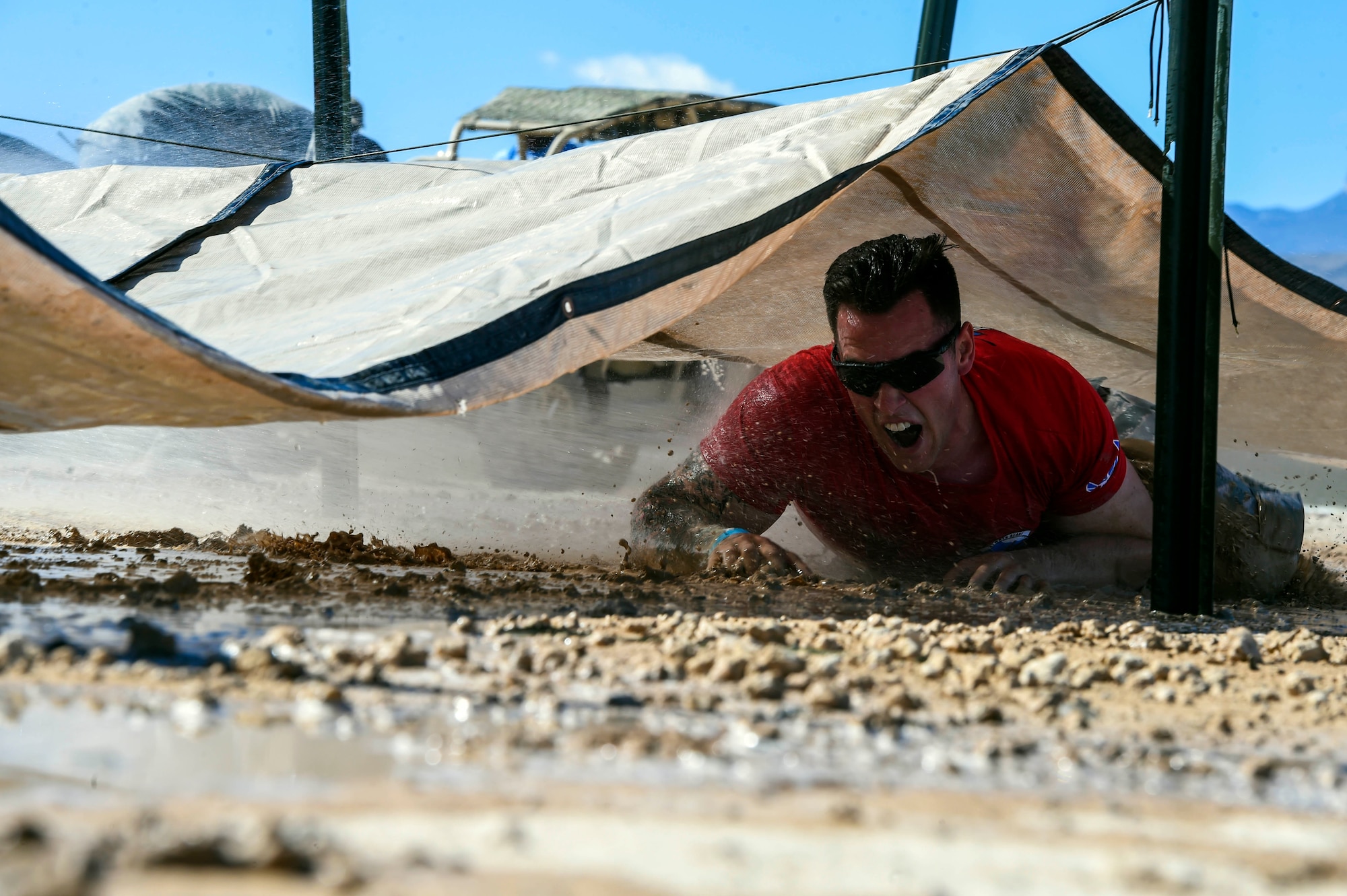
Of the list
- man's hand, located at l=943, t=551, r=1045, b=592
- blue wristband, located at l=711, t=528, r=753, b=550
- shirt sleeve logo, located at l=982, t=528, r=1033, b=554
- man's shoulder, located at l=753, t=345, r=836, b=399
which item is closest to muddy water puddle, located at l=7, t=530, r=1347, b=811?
man's hand, located at l=943, t=551, r=1045, b=592

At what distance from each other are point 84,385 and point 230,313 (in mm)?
887

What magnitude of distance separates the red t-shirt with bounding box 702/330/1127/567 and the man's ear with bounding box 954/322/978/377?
36 mm

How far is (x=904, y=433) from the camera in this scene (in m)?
3.03

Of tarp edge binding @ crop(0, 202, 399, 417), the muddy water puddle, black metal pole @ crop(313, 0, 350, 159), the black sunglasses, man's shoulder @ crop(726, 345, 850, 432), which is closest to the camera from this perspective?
the muddy water puddle

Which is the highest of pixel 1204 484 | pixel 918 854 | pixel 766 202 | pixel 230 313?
pixel 766 202

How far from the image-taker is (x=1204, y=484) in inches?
100

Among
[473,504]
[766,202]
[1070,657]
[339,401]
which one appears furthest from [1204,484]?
[473,504]

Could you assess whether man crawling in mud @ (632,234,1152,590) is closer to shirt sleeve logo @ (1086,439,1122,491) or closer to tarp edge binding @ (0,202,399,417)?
shirt sleeve logo @ (1086,439,1122,491)

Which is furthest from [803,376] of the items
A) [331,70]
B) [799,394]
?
[331,70]

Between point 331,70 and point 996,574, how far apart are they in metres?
3.66

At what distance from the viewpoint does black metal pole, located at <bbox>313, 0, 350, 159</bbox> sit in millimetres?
4859

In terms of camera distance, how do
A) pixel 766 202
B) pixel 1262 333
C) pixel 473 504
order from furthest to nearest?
pixel 473 504 → pixel 1262 333 → pixel 766 202

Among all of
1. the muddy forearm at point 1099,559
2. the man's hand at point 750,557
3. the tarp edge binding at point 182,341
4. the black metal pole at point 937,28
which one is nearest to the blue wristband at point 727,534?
the man's hand at point 750,557

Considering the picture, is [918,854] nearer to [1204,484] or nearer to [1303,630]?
[1303,630]
